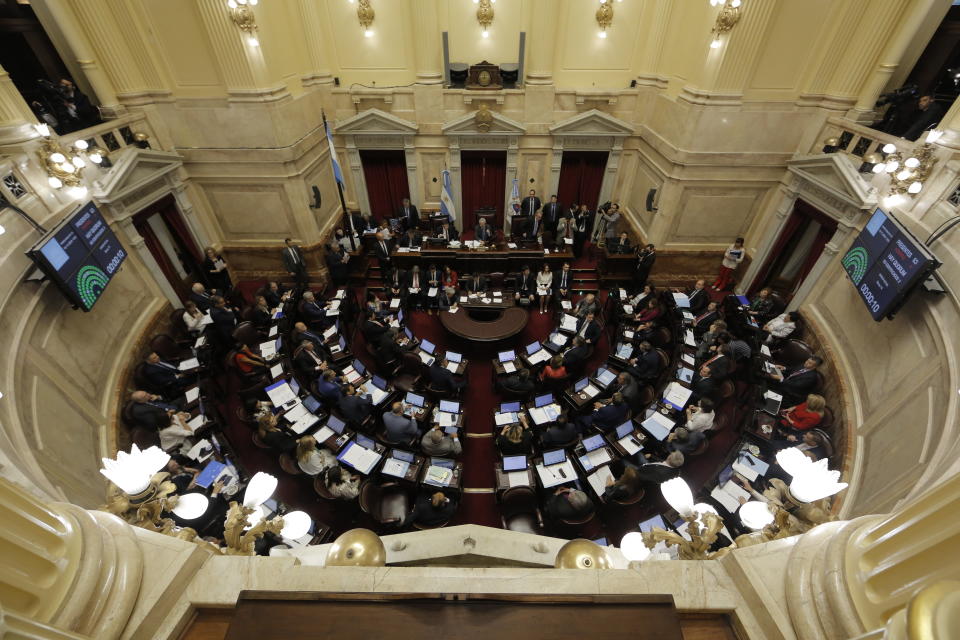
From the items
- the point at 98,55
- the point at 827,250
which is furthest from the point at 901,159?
the point at 98,55

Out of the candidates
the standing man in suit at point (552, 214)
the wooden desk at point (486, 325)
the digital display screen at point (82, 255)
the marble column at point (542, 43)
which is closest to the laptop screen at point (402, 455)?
the wooden desk at point (486, 325)

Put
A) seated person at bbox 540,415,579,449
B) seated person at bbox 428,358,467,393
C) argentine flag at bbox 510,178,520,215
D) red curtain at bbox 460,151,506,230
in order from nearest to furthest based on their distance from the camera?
seated person at bbox 540,415,579,449 < seated person at bbox 428,358,467,393 < argentine flag at bbox 510,178,520,215 < red curtain at bbox 460,151,506,230

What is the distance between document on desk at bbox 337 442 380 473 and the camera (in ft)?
18.5

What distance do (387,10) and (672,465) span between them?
11184 millimetres

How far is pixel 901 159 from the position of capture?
6.01m

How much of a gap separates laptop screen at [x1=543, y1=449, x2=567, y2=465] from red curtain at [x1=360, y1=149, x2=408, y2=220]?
871 cm

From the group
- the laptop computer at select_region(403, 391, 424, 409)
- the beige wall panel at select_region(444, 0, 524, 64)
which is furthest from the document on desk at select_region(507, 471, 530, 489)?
the beige wall panel at select_region(444, 0, 524, 64)

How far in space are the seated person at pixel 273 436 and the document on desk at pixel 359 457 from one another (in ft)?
2.27

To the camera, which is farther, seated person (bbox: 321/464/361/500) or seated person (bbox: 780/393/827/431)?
seated person (bbox: 780/393/827/431)

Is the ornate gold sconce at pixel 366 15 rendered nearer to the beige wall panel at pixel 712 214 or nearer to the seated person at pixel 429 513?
the beige wall panel at pixel 712 214

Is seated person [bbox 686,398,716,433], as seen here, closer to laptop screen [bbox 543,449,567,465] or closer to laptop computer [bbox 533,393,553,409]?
laptop screen [bbox 543,449,567,465]

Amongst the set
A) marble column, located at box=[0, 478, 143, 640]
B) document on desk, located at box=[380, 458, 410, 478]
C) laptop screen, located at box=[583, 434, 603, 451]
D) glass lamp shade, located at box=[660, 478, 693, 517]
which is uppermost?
marble column, located at box=[0, 478, 143, 640]

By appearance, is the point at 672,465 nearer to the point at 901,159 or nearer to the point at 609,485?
the point at 609,485

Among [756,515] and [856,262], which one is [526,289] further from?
[756,515]
